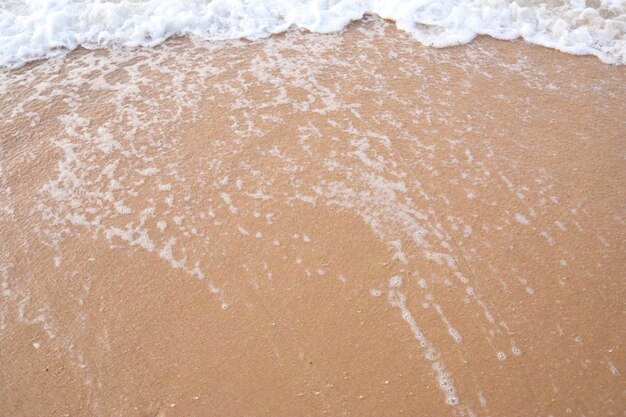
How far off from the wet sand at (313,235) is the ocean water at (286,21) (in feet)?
0.98

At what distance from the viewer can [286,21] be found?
4.40 metres

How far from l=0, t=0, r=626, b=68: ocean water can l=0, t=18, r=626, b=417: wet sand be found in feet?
0.98

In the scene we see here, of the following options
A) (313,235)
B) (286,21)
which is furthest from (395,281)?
(286,21)

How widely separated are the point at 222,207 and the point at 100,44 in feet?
7.07

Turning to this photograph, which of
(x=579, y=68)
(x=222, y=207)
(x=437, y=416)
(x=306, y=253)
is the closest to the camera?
(x=437, y=416)

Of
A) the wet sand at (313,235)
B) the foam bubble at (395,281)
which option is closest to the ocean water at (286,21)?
the wet sand at (313,235)

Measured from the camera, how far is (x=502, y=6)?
4.59 m

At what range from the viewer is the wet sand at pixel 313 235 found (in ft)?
7.45

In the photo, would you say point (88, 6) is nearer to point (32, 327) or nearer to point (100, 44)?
point (100, 44)

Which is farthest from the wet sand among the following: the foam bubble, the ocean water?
the ocean water

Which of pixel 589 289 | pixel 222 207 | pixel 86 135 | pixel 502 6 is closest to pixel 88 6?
pixel 86 135

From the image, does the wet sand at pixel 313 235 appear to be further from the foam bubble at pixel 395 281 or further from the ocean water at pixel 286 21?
the ocean water at pixel 286 21

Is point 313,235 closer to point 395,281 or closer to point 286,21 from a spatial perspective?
point 395,281

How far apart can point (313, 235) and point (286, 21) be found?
234 centimetres
